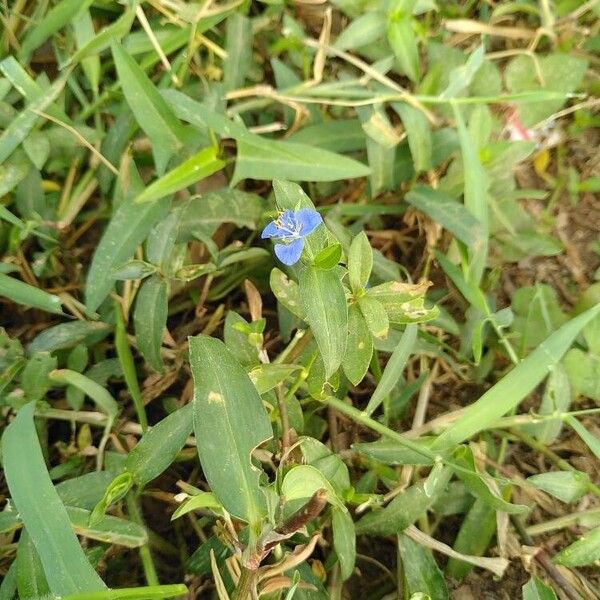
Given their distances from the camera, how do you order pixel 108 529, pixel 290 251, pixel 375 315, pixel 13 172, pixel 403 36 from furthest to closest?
pixel 403 36 → pixel 13 172 → pixel 108 529 → pixel 375 315 → pixel 290 251

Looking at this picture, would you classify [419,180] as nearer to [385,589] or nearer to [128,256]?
[128,256]

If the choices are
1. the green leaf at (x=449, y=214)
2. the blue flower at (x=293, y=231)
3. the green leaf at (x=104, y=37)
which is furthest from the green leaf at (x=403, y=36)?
the blue flower at (x=293, y=231)

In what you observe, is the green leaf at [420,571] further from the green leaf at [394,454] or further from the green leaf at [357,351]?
the green leaf at [357,351]

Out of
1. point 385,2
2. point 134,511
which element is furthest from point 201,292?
point 385,2

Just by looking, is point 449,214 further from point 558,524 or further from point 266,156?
Result: point 558,524

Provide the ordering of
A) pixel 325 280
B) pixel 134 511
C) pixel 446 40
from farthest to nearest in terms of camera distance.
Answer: pixel 446 40, pixel 134 511, pixel 325 280

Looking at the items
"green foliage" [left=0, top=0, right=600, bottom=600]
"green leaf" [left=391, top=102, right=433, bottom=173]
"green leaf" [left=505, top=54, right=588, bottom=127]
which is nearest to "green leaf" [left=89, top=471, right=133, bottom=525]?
"green foliage" [left=0, top=0, right=600, bottom=600]

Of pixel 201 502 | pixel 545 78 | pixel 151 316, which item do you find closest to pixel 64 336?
pixel 151 316
